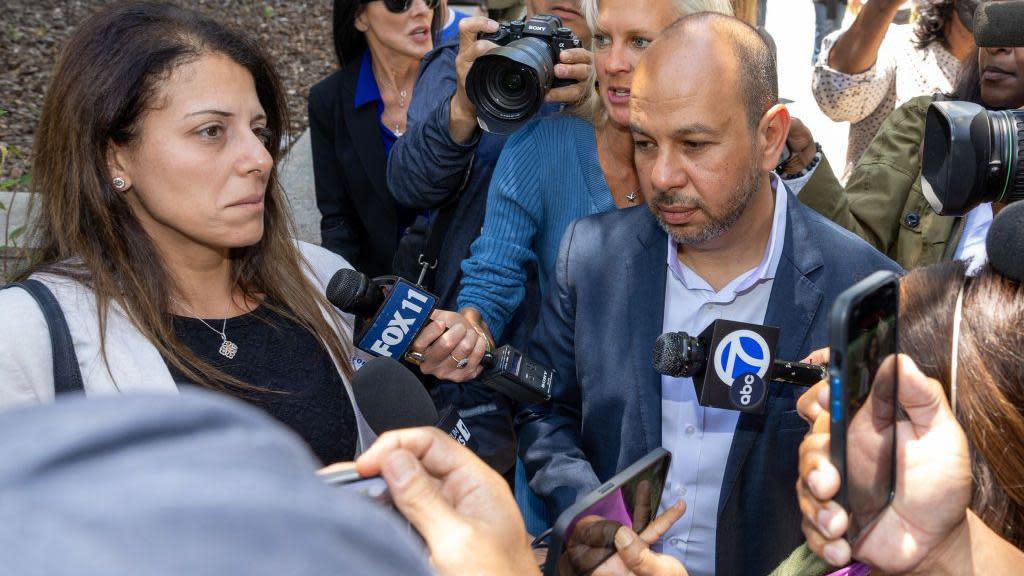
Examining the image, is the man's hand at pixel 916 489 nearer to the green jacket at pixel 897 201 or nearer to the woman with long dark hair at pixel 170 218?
the woman with long dark hair at pixel 170 218

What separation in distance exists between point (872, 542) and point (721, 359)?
0.45 metres

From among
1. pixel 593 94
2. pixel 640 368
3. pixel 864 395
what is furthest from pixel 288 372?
pixel 864 395

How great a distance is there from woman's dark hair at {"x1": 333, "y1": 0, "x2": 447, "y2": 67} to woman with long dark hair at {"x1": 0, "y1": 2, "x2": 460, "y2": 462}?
146 cm

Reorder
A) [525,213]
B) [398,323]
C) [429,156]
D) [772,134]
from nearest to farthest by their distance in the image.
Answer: [398,323]
[772,134]
[525,213]
[429,156]

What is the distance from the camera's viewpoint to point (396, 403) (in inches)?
65.2

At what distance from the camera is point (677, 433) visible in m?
2.35

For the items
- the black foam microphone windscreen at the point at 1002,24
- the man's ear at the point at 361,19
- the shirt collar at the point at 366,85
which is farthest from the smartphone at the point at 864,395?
the man's ear at the point at 361,19

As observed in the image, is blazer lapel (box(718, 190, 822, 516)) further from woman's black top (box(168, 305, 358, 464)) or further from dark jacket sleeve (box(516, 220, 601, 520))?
woman's black top (box(168, 305, 358, 464))

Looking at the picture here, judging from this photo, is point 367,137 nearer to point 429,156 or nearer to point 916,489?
point 429,156

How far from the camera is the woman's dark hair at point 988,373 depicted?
1.45m

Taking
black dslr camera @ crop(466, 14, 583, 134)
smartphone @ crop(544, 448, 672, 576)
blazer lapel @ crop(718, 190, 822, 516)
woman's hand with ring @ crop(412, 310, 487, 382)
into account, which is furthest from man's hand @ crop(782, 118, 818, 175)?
smartphone @ crop(544, 448, 672, 576)

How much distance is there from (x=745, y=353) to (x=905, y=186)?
59.3 inches

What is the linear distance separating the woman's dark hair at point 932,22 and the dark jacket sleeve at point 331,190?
7.09ft

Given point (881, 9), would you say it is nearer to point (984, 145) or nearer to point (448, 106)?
point (448, 106)
